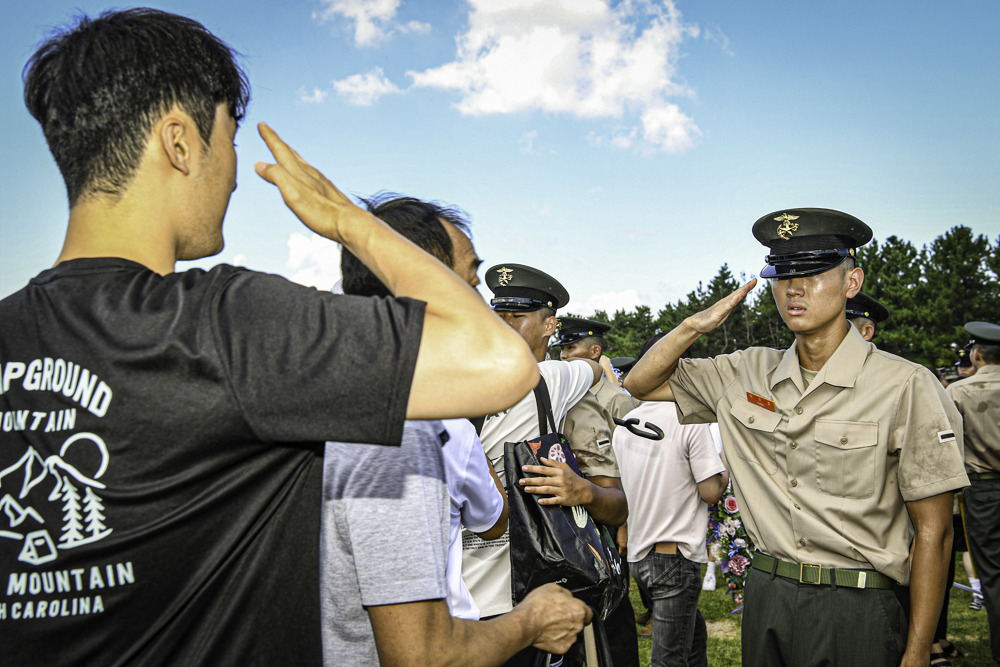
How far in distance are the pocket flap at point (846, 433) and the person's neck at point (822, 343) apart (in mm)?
382

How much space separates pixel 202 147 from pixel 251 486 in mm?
677

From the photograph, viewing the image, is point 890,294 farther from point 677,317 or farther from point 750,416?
point 750,416

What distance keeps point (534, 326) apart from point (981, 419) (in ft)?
18.3

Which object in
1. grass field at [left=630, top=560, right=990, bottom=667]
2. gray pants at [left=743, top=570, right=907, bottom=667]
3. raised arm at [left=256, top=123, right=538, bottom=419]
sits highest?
raised arm at [left=256, top=123, right=538, bottom=419]

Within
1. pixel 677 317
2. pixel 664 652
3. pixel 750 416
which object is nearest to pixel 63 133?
pixel 750 416

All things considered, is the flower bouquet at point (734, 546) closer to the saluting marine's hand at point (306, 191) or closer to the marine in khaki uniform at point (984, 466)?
the marine in khaki uniform at point (984, 466)

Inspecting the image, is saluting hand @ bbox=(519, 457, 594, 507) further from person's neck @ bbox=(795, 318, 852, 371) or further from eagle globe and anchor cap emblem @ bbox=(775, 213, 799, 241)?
eagle globe and anchor cap emblem @ bbox=(775, 213, 799, 241)

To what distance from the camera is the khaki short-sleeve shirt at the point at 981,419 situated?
7258 mm

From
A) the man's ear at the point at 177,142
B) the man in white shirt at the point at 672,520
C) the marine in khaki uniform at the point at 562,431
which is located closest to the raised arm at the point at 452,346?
the man's ear at the point at 177,142

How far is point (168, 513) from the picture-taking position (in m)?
1.19

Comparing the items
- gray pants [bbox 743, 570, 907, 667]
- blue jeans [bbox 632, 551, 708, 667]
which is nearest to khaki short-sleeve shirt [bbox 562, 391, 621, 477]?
gray pants [bbox 743, 570, 907, 667]

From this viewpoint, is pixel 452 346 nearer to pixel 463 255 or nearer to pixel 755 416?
pixel 463 255

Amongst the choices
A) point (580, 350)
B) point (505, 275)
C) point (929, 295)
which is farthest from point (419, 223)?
point (929, 295)

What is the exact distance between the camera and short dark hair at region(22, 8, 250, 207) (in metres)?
1.30
